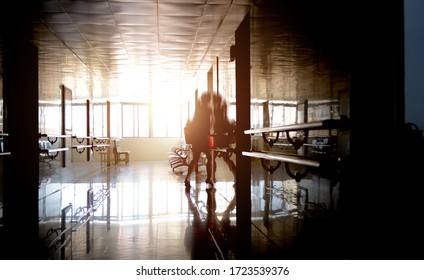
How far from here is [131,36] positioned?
23.0 feet

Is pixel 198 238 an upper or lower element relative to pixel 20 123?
lower

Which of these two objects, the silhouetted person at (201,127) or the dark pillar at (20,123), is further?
the silhouetted person at (201,127)

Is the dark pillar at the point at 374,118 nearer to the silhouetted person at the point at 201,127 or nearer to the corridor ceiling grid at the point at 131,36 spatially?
the corridor ceiling grid at the point at 131,36

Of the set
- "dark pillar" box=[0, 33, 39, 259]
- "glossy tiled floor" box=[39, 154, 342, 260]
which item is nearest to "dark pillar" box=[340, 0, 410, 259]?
"glossy tiled floor" box=[39, 154, 342, 260]

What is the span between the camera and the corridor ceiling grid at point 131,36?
548 centimetres

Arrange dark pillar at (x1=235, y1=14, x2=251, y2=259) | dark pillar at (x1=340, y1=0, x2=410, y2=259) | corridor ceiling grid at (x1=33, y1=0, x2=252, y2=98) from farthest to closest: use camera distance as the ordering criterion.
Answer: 1. corridor ceiling grid at (x1=33, y1=0, x2=252, y2=98)
2. dark pillar at (x1=235, y1=14, x2=251, y2=259)
3. dark pillar at (x1=340, y1=0, x2=410, y2=259)

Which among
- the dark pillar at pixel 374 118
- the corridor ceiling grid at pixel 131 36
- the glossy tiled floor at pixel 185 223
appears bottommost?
the glossy tiled floor at pixel 185 223

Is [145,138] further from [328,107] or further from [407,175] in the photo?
[407,175]

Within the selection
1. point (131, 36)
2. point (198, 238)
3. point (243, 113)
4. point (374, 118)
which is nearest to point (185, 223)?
point (198, 238)

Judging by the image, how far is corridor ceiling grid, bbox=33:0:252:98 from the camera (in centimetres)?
548

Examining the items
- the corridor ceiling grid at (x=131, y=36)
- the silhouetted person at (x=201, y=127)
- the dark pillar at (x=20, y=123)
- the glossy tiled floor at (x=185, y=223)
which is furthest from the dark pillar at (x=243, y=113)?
the dark pillar at (x=20, y=123)

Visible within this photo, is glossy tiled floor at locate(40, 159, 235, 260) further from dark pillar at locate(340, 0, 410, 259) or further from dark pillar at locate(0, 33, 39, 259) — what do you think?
dark pillar at locate(340, 0, 410, 259)

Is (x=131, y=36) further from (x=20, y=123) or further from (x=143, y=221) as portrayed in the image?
(x=143, y=221)

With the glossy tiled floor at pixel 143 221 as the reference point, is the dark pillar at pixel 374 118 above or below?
above
